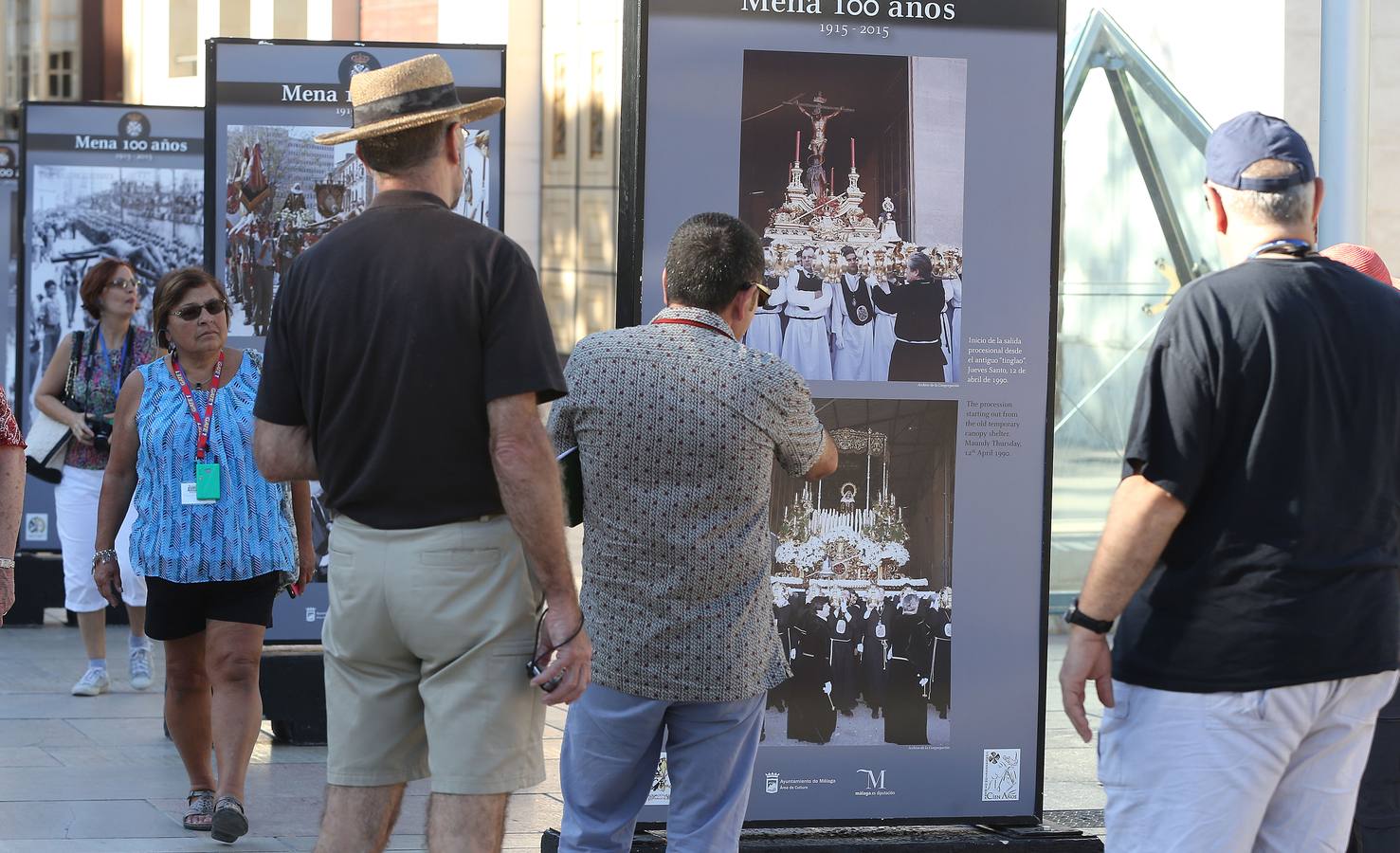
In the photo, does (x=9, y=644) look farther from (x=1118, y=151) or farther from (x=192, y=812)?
(x=1118, y=151)

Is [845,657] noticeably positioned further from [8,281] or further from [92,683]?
[8,281]

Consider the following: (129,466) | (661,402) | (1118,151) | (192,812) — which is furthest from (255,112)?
(1118,151)

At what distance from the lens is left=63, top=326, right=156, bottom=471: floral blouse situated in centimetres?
827

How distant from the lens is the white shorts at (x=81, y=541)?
8.09m

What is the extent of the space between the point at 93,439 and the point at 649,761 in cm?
517

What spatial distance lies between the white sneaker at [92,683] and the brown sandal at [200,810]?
255 centimetres

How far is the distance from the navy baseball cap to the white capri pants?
2.90ft

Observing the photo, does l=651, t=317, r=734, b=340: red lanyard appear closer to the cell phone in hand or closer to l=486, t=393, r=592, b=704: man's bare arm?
l=486, t=393, r=592, b=704: man's bare arm

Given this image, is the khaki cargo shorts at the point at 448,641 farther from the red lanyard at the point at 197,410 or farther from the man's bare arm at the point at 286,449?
the red lanyard at the point at 197,410

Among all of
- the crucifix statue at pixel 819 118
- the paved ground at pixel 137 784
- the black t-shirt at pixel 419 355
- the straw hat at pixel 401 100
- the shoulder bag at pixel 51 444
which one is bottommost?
the paved ground at pixel 137 784

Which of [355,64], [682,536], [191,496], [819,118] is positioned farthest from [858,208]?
[355,64]

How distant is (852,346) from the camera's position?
4.73 metres

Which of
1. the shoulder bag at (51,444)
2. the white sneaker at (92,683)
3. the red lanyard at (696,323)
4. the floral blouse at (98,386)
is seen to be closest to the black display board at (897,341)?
the red lanyard at (696,323)

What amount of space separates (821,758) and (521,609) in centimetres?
162
